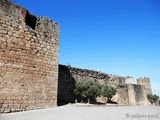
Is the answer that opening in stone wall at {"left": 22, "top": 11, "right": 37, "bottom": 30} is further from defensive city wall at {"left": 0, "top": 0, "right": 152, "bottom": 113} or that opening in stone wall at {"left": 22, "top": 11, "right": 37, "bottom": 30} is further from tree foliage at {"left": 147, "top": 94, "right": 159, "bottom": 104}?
tree foliage at {"left": 147, "top": 94, "right": 159, "bottom": 104}

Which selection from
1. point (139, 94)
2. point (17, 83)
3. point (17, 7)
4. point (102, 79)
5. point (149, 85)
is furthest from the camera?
point (149, 85)

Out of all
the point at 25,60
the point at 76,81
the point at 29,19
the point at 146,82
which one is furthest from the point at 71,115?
the point at 146,82

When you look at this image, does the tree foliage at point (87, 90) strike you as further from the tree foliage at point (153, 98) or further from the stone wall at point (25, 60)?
the tree foliage at point (153, 98)

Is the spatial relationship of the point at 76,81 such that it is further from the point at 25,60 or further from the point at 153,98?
the point at 153,98

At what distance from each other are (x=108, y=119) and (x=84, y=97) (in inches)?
404

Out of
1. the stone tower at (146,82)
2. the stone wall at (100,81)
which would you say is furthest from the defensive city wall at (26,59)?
the stone tower at (146,82)

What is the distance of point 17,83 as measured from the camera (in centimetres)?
800

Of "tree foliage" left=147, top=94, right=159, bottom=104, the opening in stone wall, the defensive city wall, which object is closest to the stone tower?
"tree foliage" left=147, top=94, right=159, bottom=104

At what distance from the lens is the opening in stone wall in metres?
9.13

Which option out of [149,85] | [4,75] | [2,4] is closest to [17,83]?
[4,75]

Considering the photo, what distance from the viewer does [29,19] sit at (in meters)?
9.51

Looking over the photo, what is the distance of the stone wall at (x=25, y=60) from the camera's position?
7730 millimetres

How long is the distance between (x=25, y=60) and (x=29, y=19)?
2695 millimetres

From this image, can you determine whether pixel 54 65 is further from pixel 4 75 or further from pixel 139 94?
pixel 139 94
